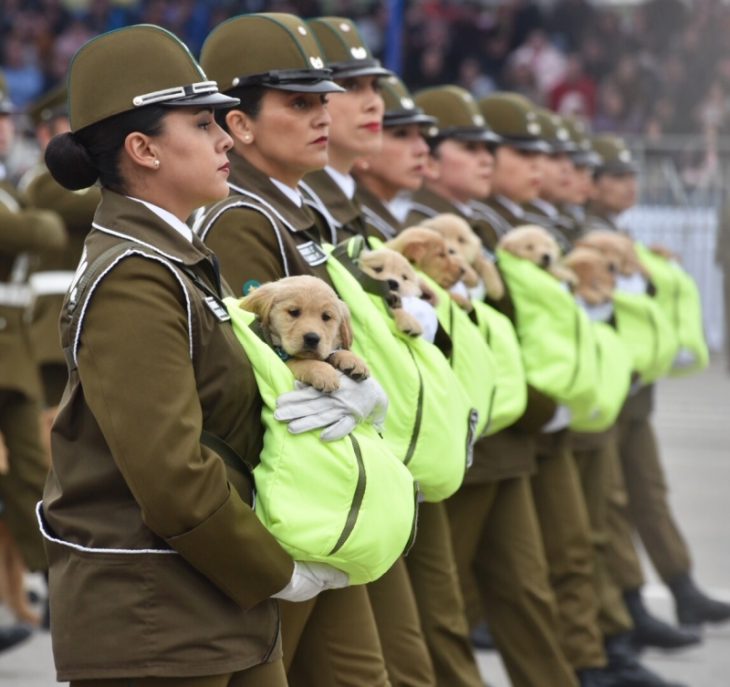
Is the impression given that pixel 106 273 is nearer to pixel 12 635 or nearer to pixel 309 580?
pixel 309 580

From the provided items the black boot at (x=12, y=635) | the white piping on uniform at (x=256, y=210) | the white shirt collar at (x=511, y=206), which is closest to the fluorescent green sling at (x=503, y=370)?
the white piping on uniform at (x=256, y=210)

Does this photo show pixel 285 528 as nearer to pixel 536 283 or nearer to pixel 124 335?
pixel 124 335

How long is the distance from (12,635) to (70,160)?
4008mm

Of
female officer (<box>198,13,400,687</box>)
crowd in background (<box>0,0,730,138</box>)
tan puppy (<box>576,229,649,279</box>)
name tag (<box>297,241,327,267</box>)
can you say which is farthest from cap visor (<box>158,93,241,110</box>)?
crowd in background (<box>0,0,730,138</box>)

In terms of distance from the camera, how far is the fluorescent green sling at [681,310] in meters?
8.19

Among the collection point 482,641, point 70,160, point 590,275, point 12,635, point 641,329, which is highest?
point 70,160

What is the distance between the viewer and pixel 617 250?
24.8ft

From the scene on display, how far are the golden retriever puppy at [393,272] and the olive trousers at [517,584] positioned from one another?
123 cm

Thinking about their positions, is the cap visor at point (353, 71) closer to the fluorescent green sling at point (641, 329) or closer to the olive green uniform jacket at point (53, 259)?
the fluorescent green sling at point (641, 329)

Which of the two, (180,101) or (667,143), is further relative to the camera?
(667,143)

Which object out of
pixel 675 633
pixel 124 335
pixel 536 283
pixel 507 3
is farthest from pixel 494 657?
pixel 507 3

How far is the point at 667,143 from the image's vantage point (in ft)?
60.0

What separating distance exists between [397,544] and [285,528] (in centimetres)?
27

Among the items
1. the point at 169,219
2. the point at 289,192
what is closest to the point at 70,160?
the point at 169,219
